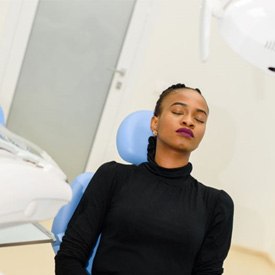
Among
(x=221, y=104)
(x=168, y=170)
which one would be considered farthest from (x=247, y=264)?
(x=168, y=170)

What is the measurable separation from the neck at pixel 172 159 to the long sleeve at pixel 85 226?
0.53ft

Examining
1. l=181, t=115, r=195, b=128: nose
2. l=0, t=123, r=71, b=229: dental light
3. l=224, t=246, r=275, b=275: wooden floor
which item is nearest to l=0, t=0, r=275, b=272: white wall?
l=224, t=246, r=275, b=275: wooden floor

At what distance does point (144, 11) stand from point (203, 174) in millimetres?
1110

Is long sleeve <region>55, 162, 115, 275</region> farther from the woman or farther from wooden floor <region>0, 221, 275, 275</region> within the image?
wooden floor <region>0, 221, 275, 275</region>

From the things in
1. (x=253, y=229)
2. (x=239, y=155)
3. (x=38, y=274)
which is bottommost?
(x=38, y=274)

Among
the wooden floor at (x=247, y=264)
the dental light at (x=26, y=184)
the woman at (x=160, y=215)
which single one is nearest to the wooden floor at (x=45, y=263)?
the wooden floor at (x=247, y=264)

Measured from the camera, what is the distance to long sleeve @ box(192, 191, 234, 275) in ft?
3.68

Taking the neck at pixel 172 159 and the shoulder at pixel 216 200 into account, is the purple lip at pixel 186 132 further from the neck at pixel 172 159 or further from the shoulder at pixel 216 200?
the shoulder at pixel 216 200

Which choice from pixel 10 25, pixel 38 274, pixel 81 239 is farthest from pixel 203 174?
pixel 10 25

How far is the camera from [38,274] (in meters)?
1.76

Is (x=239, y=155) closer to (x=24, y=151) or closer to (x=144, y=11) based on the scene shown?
(x=144, y=11)

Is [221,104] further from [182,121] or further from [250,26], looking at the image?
[250,26]

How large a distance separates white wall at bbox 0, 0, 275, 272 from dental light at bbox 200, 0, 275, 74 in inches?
38.1

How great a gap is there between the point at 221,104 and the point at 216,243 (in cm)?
109
